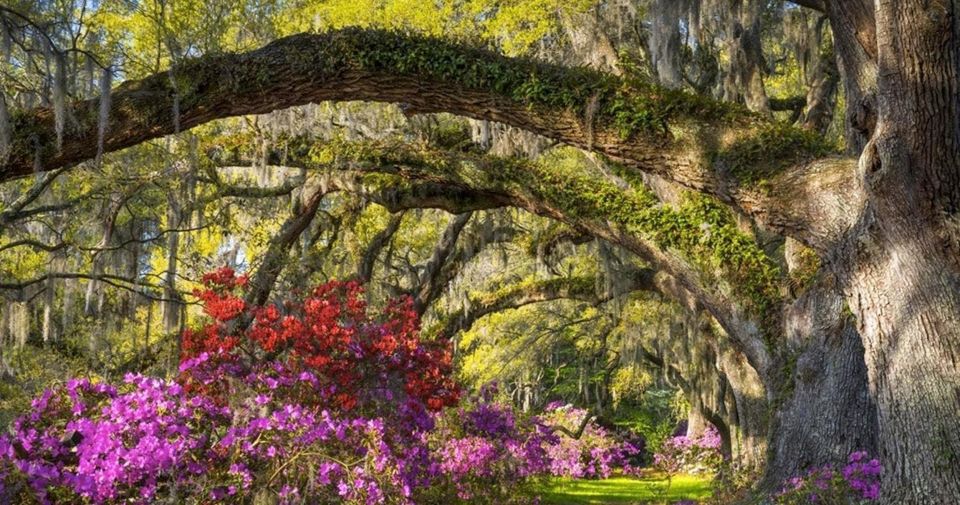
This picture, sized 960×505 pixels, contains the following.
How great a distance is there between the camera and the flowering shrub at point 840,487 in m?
5.27

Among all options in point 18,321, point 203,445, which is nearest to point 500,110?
point 203,445

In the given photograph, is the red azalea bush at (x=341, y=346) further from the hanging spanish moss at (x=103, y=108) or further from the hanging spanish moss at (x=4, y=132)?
the hanging spanish moss at (x=4, y=132)

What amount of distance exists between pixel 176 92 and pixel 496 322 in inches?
478

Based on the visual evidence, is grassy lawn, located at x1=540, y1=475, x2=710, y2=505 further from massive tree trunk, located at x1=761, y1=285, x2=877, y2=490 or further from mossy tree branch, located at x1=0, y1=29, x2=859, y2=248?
mossy tree branch, located at x1=0, y1=29, x2=859, y2=248

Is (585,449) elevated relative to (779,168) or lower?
lower

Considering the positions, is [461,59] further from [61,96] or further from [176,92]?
[61,96]

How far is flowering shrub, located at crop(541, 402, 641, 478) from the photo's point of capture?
18578mm

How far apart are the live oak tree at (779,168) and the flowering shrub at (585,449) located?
33.6 feet

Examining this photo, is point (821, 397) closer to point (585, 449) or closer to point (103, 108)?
point (103, 108)

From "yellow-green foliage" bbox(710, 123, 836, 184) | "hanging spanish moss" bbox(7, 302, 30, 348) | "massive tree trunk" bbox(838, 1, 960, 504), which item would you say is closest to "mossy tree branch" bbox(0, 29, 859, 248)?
"yellow-green foliage" bbox(710, 123, 836, 184)

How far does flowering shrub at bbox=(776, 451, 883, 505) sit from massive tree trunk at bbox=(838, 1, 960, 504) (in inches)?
16.2

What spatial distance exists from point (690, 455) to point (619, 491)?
9.59ft

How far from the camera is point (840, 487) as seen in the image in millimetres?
5324

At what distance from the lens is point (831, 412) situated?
6742 millimetres
